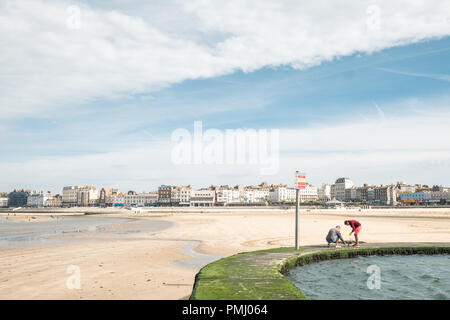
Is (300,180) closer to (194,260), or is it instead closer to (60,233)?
(194,260)

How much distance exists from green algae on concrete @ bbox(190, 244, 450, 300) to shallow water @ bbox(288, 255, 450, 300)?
0.45m

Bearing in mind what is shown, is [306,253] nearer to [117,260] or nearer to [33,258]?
[117,260]

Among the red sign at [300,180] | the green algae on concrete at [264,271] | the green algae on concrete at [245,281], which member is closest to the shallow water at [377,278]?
the green algae on concrete at [264,271]

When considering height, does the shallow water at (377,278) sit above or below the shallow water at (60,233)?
above

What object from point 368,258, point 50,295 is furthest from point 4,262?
point 368,258

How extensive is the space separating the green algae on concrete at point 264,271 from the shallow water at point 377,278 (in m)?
0.45

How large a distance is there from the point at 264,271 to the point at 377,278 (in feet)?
15.5

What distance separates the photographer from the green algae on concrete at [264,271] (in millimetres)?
7891

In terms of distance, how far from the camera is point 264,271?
10.7 meters

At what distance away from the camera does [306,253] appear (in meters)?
15.0

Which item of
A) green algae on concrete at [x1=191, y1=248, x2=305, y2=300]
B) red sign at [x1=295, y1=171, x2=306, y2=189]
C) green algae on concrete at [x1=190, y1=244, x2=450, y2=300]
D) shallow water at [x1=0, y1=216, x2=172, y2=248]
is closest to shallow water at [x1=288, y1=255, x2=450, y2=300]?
green algae on concrete at [x1=190, y1=244, x2=450, y2=300]

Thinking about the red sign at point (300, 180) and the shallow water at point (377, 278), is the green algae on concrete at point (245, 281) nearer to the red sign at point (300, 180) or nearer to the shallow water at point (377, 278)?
the shallow water at point (377, 278)

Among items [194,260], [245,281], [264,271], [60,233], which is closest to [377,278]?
[264,271]
